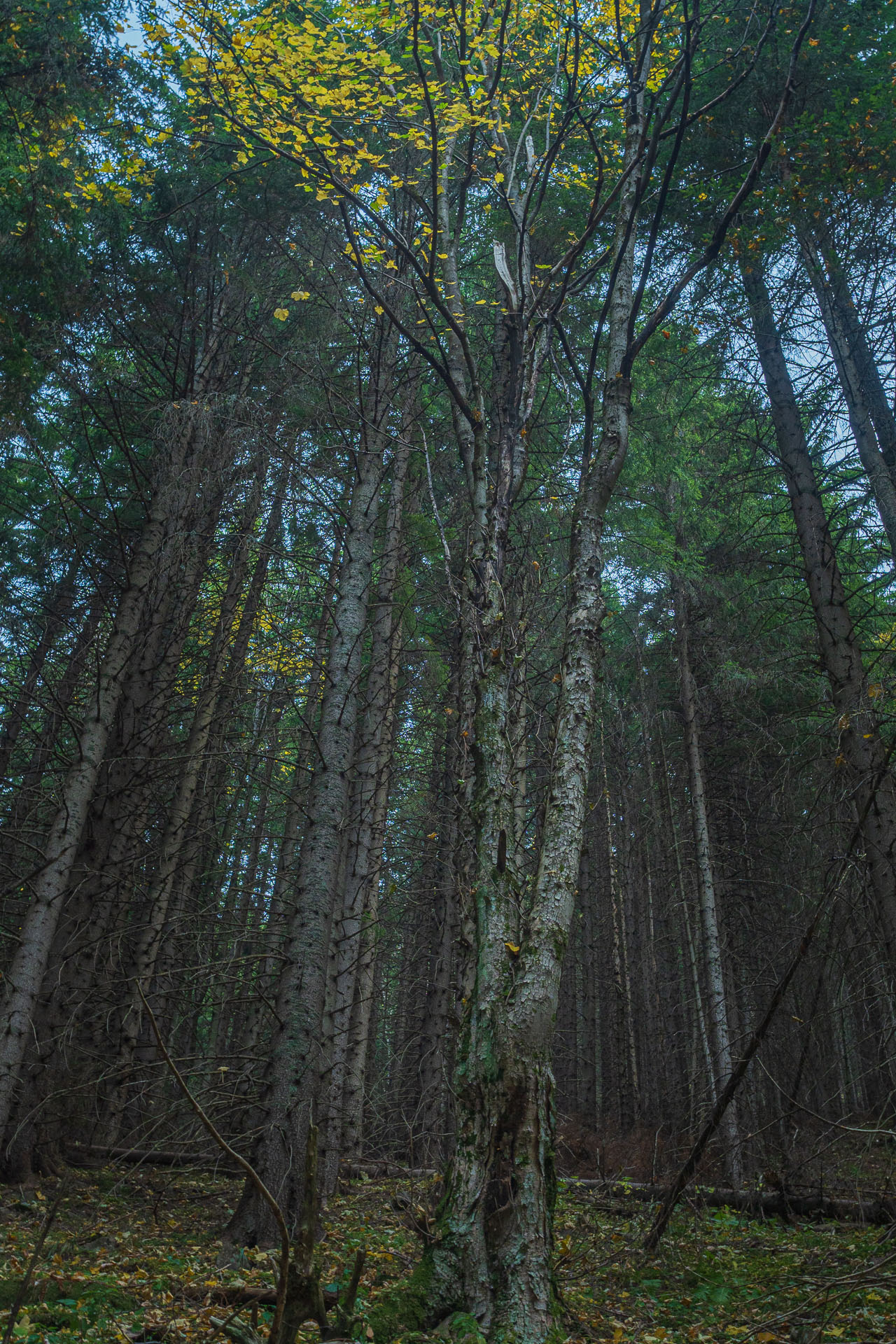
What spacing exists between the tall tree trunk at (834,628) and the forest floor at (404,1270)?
2.34 m

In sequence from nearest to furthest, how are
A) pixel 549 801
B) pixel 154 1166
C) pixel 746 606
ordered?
pixel 549 801 < pixel 154 1166 < pixel 746 606

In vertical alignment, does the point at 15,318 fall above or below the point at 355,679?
above

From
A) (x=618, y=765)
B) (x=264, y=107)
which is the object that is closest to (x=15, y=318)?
(x=264, y=107)

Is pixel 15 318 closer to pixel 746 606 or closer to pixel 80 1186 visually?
pixel 80 1186

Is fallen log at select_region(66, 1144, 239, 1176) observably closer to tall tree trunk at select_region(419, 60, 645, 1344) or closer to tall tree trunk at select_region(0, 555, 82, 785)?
tall tree trunk at select_region(0, 555, 82, 785)

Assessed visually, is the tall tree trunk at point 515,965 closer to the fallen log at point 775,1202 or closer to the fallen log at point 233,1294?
the fallen log at point 233,1294

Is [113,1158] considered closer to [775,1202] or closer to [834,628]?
[775,1202]

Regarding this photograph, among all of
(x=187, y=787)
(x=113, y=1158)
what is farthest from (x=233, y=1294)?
(x=187, y=787)

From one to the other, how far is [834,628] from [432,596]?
608 centimetres

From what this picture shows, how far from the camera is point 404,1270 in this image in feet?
15.8

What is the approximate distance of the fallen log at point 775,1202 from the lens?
20.8ft

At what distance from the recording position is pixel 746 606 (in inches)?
411

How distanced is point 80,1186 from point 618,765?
41.9ft

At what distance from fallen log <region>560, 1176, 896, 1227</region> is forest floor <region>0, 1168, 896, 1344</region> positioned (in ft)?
0.64
